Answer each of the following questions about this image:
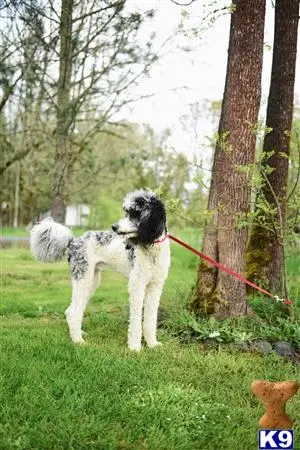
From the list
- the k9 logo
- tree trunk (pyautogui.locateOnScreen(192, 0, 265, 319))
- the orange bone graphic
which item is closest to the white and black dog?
tree trunk (pyautogui.locateOnScreen(192, 0, 265, 319))

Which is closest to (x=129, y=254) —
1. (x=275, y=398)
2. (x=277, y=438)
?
(x=275, y=398)

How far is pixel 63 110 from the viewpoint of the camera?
43.3ft

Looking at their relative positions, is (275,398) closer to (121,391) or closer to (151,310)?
(121,391)

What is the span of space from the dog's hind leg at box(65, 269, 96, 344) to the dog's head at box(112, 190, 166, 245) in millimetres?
845

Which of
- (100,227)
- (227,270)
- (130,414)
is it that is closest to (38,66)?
(227,270)

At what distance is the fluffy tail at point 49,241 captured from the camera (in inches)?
230

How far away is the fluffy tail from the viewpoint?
5832mm

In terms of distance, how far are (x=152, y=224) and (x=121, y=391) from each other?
1616 mm

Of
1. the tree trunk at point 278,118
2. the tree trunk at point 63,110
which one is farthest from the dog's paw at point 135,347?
the tree trunk at point 63,110

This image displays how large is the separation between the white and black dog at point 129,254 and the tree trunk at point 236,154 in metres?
0.94

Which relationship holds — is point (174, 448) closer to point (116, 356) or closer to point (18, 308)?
point (116, 356)

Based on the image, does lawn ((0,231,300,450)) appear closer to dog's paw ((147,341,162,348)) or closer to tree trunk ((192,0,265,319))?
dog's paw ((147,341,162,348))

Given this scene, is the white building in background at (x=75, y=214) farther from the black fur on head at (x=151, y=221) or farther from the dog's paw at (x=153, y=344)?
the black fur on head at (x=151, y=221)

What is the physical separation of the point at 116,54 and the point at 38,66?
1982mm
